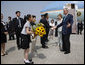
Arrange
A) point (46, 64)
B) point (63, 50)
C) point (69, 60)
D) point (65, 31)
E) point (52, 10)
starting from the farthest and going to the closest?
point (52, 10) → point (63, 50) → point (65, 31) → point (69, 60) → point (46, 64)

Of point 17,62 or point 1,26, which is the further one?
point 1,26

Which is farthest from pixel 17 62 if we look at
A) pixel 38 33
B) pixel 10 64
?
pixel 38 33

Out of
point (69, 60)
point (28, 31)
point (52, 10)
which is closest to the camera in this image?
point (28, 31)

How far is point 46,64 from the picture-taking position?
5.55 m

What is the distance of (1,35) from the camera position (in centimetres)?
647

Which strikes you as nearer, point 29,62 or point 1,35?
point 29,62

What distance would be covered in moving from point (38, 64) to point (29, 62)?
1.11 feet

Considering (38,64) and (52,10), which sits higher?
(52,10)

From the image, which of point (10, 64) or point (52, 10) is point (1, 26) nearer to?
point (10, 64)

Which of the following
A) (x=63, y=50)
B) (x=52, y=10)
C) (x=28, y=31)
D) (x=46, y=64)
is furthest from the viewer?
(x=52, y=10)

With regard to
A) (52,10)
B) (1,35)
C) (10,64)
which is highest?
(52,10)

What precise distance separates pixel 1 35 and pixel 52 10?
2319cm

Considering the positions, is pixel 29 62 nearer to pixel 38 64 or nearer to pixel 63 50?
pixel 38 64

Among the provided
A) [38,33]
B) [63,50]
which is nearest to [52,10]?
[63,50]
